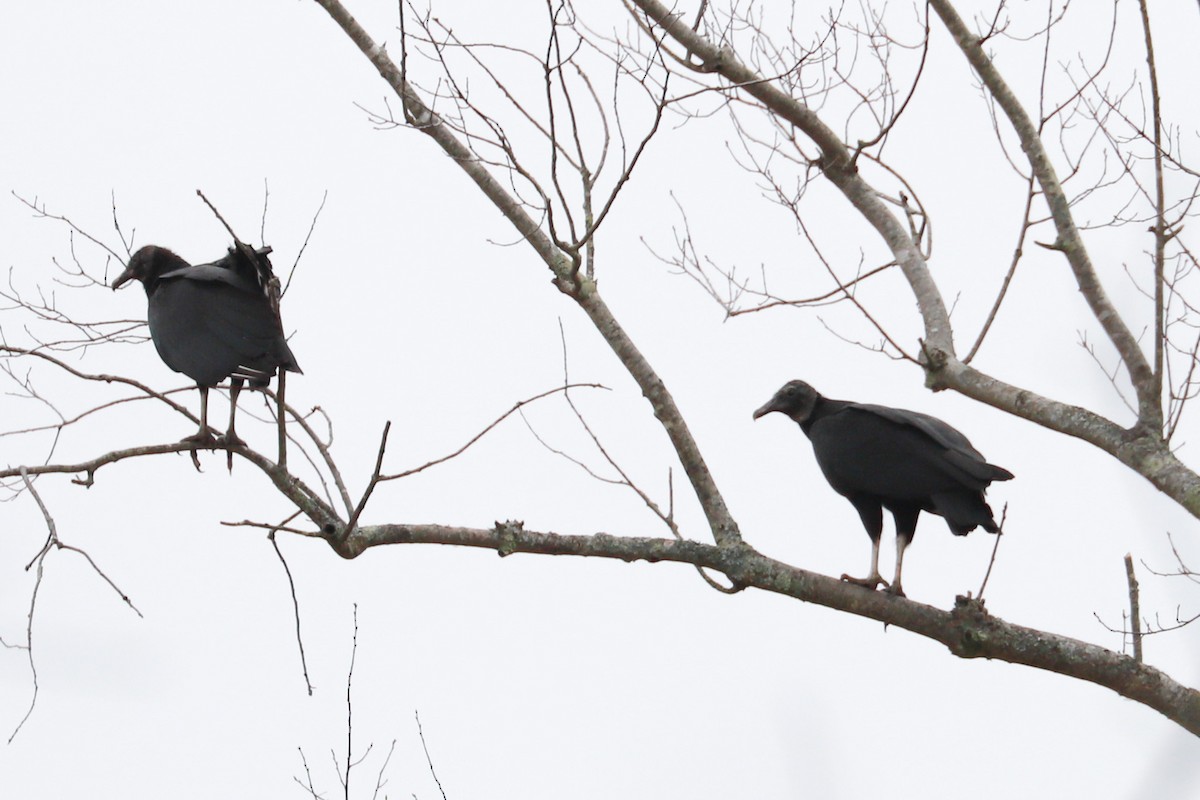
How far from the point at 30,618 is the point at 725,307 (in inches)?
84.3

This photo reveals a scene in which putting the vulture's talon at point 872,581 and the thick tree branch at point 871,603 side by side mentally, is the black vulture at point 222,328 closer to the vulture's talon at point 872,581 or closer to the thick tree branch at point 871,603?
the thick tree branch at point 871,603

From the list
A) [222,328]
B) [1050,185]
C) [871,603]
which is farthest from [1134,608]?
[222,328]

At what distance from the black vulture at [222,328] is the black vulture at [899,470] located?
1.64 m

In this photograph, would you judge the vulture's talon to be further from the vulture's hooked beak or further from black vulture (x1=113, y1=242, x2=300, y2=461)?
black vulture (x1=113, y1=242, x2=300, y2=461)

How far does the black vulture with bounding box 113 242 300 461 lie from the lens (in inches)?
131

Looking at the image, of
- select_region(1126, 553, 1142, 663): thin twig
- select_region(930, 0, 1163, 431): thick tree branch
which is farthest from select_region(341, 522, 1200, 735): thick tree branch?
select_region(930, 0, 1163, 431): thick tree branch

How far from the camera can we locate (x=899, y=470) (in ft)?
11.2

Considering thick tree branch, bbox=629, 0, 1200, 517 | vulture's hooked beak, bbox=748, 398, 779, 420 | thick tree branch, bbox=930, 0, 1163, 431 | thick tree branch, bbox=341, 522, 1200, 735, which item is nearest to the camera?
thick tree branch, bbox=341, 522, 1200, 735

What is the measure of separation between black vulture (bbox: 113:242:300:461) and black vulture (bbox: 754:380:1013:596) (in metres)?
1.64

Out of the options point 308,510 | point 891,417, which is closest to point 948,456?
point 891,417

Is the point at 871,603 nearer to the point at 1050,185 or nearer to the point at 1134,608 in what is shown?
the point at 1134,608

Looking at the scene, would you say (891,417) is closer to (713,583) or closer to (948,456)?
(948,456)

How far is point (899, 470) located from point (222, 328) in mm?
1982

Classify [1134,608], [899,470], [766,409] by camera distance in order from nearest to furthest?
Result: [1134,608]
[899,470]
[766,409]
